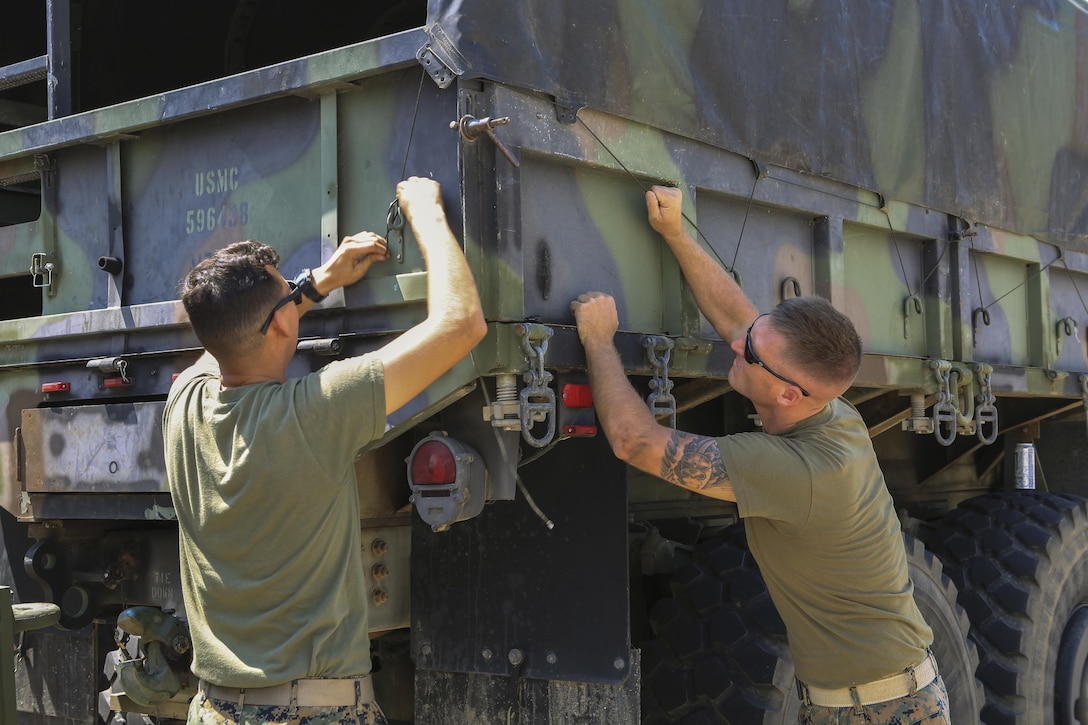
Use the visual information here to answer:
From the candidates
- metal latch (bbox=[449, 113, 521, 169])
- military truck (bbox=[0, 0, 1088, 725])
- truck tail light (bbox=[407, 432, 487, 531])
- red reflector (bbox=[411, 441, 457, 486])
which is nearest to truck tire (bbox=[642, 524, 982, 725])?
military truck (bbox=[0, 0, 1088, 725])

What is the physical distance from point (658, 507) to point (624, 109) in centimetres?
166

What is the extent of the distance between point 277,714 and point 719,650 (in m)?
1.69

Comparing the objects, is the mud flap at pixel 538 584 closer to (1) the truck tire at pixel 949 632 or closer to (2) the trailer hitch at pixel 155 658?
(2) the trailer hitch at pixel 155 658

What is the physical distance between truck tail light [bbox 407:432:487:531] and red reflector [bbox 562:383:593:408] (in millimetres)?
258

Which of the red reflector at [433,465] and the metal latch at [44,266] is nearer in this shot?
the red reflector at [433,465]

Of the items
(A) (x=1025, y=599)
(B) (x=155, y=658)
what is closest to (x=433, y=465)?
(B) (x=155, y=658)

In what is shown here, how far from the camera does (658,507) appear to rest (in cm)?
450

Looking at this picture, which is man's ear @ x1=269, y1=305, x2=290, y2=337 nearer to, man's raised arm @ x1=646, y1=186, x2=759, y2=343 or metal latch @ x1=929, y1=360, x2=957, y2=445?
man's raised arm @ x1=646, y1=186, x2=759, y2=343

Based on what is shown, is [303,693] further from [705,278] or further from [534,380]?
[705,278]

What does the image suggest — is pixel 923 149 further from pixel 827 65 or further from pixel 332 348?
pixel 332 348

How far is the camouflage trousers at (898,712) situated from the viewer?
121 inches

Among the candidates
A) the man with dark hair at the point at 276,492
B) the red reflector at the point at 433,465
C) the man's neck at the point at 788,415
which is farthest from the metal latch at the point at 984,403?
the man with dark hair at the point at 276,492

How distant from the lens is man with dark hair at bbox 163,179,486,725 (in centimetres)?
259

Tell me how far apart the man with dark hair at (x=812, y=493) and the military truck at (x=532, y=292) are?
0.65ft
